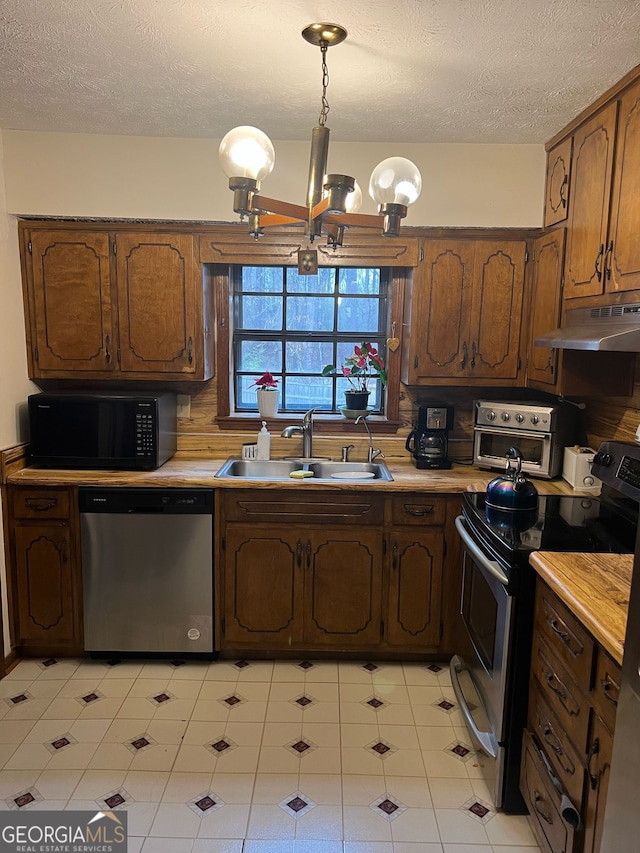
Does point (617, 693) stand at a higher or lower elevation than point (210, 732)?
higher

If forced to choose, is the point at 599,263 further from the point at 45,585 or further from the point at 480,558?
the point at 45,585

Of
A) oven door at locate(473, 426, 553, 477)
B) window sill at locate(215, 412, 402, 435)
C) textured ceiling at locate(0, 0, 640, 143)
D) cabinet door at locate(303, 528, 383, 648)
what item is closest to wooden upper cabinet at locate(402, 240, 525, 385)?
oven door at locate(473, 426, 553, 477)

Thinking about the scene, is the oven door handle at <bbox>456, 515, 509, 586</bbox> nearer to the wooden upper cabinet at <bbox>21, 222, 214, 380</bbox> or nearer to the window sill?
the window sill

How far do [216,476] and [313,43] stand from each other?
1814 mm

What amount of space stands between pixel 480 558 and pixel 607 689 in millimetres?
770

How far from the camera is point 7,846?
185 cm

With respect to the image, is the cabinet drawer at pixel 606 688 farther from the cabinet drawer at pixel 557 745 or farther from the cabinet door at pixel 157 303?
the cabinet door at pixel 157 303

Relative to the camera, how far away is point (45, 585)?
285 cm

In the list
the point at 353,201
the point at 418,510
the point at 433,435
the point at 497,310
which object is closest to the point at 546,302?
the point at 497,310

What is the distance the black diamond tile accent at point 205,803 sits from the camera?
2017 mm

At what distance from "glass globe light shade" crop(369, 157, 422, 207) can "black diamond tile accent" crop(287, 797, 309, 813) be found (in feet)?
6.55

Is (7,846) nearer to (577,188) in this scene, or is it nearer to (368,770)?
(368,770)

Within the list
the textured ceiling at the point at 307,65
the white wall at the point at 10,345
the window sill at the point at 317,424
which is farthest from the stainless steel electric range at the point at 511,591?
the white wall at the point at 10,345

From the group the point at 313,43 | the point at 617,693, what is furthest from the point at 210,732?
the point at 313,43
